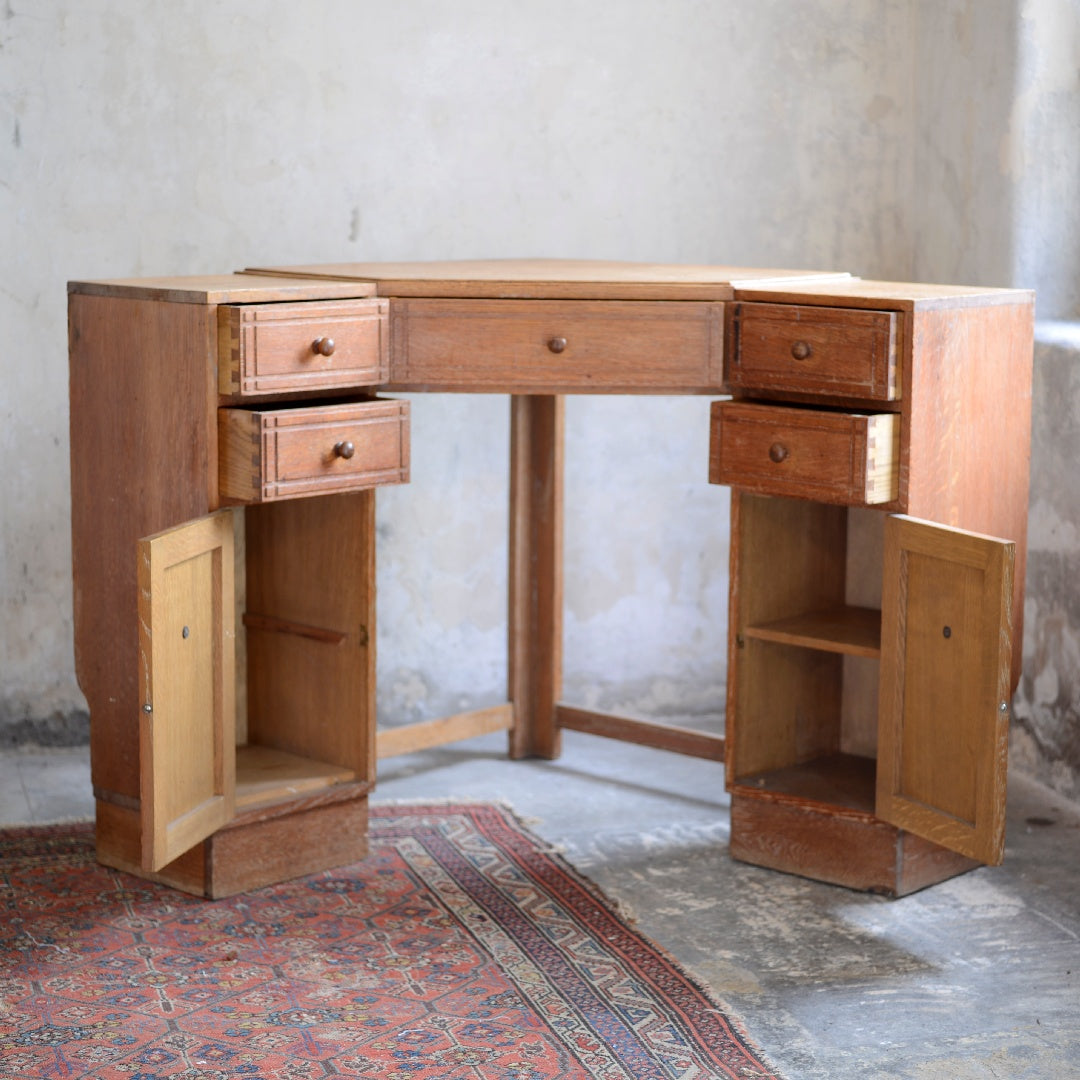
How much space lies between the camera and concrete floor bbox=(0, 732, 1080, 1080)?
8.80 feet

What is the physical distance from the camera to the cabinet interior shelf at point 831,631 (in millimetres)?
3336

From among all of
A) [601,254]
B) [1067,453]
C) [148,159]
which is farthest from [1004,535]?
[148,159]

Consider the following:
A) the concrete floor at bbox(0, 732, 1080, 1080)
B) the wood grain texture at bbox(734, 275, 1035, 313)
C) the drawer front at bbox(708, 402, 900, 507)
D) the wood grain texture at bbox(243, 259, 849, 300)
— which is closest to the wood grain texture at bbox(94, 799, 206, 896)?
the concrete floor at bbox(0, 732, 1080, 1080)

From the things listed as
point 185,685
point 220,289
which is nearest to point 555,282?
point 220,289

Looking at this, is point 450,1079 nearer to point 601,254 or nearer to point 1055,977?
point 1055,977

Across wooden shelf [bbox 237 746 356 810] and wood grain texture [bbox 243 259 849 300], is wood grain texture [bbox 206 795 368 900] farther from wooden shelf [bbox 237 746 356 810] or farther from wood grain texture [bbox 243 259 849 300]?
wood grain texture [bbox 243 259 849 300]

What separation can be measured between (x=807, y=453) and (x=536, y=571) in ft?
4.07

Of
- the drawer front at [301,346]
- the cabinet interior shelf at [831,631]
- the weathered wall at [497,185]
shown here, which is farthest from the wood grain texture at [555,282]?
the weathered wall at [497,185]

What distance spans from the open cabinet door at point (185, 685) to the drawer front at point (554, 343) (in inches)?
Answer: 20.6

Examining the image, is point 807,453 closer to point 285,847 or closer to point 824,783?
point 824,783

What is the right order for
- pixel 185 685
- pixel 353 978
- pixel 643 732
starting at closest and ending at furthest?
pixel 353 978
pixel 185 685
pixel 643 732

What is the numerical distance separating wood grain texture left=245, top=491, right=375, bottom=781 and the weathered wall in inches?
31.4

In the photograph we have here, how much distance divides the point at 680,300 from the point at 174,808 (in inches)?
53.0

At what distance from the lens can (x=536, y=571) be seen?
4.27 metres
